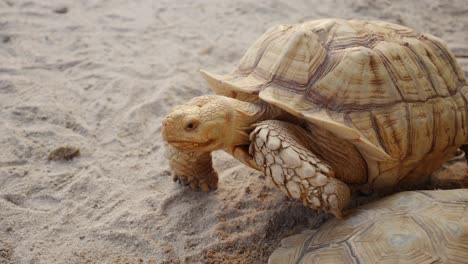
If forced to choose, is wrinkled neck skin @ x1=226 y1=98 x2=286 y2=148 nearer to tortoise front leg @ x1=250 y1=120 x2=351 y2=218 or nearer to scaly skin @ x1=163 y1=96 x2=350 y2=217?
scaly skin @ x1=163 y1=96 x2=350 y2=217

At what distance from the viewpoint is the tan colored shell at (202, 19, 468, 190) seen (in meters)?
2.15

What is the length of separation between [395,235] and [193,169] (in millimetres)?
1316

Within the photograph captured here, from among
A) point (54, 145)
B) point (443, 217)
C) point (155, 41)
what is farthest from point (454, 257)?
point (155, 41)

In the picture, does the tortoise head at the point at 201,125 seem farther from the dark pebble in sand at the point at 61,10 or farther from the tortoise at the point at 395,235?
Result: the dark pebble in sand at the point at 61,10

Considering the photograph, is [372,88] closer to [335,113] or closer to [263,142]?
[335,113]

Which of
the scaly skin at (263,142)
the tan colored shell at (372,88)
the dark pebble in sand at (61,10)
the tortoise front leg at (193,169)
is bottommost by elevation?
the dark pebble in sand at (61,10)

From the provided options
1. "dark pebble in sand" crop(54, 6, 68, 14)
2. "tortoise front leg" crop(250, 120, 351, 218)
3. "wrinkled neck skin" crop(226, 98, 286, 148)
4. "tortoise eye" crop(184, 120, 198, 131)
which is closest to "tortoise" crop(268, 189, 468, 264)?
"tortoise front leg" crop(250, 120, 351, 218)

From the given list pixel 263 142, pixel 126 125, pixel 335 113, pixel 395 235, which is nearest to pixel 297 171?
pixel 263 142

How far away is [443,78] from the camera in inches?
95.3

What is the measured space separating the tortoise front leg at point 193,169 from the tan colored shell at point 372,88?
0.49 meters

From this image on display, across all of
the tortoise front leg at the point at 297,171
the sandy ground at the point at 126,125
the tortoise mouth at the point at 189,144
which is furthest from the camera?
the sandy ground at the point at 126,125

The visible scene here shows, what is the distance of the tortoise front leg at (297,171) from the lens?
6.55 feet

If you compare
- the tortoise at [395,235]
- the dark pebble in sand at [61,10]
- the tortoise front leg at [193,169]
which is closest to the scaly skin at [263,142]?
the tortoise at [395,235]

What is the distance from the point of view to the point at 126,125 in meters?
3.43
